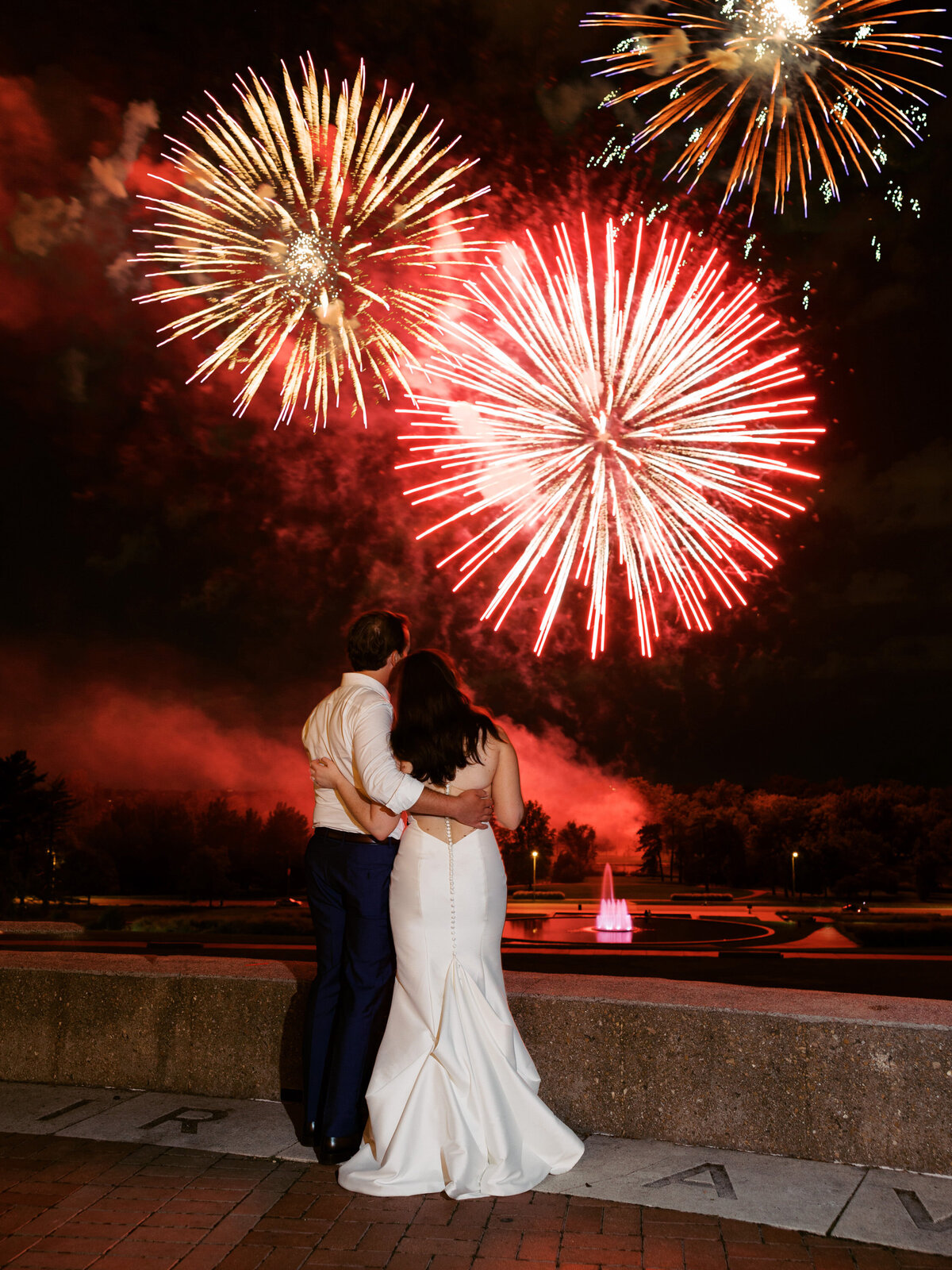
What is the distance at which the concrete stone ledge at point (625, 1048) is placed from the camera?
3873 mm

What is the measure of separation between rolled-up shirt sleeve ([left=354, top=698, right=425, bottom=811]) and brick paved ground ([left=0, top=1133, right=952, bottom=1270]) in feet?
4.57

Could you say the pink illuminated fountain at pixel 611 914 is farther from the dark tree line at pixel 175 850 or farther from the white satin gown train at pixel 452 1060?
the white satin gown train at pixel 452 1060

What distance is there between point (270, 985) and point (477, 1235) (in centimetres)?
195

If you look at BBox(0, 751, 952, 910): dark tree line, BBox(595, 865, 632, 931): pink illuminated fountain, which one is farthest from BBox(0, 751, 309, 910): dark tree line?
BBox(595, 865, 632, 931): pink illuminated fountain

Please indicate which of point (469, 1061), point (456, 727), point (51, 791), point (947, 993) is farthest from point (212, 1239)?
point (51, 791)

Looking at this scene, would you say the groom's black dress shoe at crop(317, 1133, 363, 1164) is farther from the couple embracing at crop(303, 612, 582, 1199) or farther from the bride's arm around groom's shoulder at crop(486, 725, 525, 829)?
the bride's arm around groom's shoulder at crop(486, 725, 525, 829)

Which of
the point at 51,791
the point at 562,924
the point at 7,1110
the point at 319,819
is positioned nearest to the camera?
the point at 319,819

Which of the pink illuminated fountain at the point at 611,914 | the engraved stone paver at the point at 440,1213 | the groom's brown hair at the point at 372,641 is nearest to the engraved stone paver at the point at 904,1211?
the engraved stone paver at the point at 440,1213

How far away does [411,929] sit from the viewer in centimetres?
399

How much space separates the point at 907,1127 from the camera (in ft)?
12.5

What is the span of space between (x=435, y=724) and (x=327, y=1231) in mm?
1762

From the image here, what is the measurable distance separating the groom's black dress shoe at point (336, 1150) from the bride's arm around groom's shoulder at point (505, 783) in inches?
53.0

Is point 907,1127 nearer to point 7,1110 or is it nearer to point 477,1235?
point 477,1235

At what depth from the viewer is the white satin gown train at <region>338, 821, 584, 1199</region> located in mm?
3666
